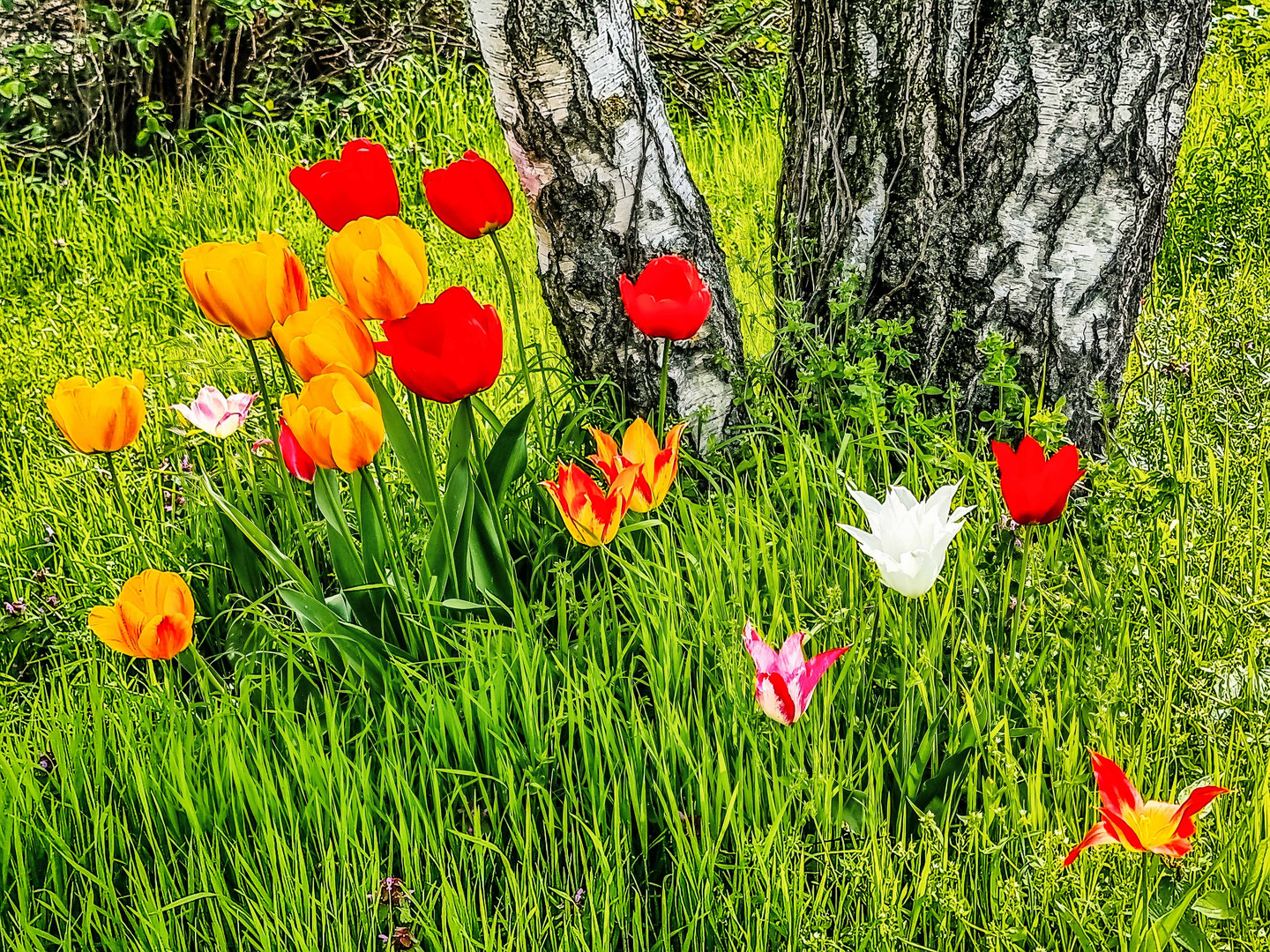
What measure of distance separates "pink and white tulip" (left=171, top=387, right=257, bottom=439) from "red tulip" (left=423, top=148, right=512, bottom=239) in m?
0.49

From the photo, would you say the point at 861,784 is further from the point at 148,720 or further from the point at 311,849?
the point at 148,720

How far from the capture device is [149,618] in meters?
1.40

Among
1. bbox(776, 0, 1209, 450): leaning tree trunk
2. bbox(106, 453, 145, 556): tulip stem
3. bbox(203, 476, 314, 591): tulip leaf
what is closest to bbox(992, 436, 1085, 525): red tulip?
bbox(776, 0, 1209, 450): leaning tree trunk

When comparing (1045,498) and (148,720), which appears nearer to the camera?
(1045,498)

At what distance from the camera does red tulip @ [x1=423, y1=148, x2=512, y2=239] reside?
1637mm

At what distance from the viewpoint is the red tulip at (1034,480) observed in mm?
1239

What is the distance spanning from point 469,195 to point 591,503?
56 centimetres

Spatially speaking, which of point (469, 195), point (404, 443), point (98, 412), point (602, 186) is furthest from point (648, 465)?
point (98, 412)

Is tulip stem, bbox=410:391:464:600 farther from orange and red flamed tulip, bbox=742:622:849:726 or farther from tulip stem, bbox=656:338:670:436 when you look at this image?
orange and red flamed tulip, bbox=742:622:849:726

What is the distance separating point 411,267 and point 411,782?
696 mm

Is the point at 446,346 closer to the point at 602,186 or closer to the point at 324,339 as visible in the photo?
the point at 324,339

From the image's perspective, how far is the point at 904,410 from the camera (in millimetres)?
1891

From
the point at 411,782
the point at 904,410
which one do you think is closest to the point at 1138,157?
A: the point at 904,410

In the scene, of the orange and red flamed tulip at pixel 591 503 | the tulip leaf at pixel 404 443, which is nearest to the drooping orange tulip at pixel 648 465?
the orange and red flamed tulip at pixel 591 503
